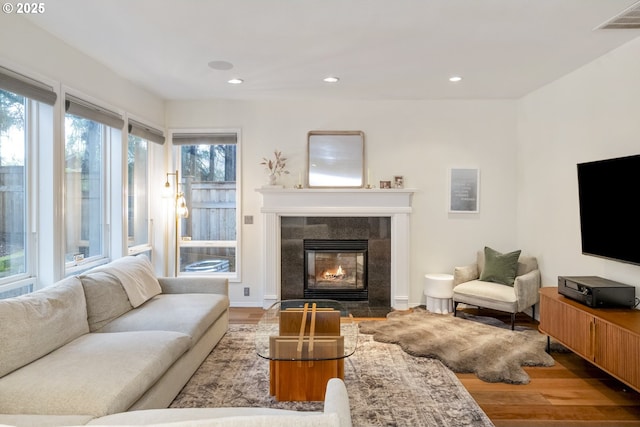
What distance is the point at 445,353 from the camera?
3.30 m

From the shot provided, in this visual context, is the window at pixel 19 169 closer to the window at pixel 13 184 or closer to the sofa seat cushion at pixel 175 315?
the window at pixel 13 184

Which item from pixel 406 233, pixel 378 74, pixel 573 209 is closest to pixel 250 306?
pixel 406 233

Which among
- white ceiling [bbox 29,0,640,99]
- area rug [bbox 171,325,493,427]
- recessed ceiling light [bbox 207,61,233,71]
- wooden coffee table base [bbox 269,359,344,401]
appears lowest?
area rug [bbox 171,325,493,427]

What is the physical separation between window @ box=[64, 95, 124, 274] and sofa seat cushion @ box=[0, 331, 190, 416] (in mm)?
1335

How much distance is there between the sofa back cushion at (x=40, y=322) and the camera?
1939mm

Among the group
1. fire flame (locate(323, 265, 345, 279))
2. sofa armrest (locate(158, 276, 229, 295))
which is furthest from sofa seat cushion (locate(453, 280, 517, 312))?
sofa armrest (locate(158, 276, 229, 295))

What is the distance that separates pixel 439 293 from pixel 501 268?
755mm

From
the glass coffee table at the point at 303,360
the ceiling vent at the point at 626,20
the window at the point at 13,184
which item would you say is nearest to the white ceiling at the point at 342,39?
the ceiling vent at the point at 626,20

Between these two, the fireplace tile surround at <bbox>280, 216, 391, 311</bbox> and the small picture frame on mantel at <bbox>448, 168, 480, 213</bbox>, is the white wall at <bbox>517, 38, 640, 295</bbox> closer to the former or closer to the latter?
the small picture frame on mantel at <bbox>448, 168, 480, 213</bbox>

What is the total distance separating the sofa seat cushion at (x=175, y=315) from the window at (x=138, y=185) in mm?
1205

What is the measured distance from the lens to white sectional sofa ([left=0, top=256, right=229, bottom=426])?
1758 mm

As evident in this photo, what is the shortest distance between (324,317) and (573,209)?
106 inches

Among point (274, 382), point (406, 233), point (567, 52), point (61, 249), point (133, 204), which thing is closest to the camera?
point (274, 382)

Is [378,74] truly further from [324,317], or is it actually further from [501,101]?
[324,317]
